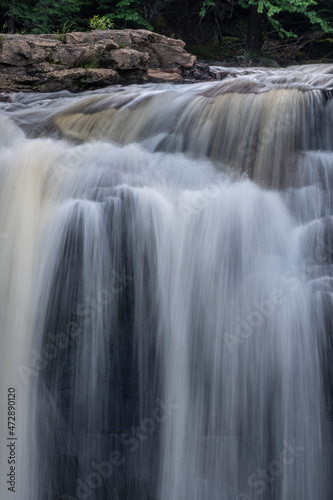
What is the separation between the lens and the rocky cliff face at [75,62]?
6918 mm

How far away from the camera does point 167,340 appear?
9.57 feet

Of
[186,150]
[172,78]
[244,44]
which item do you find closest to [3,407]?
[186,150]

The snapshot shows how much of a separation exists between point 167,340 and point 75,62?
5595 millimetres

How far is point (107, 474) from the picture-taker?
2738 mm

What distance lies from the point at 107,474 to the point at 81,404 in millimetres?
426

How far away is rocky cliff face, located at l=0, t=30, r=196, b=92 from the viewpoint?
6.92m

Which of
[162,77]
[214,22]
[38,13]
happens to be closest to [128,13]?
[38,13]

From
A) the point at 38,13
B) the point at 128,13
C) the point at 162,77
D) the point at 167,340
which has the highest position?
the point at 128,13

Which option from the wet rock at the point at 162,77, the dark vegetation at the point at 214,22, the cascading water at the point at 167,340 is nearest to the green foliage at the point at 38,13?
the dark vegetation at the point at 214,22

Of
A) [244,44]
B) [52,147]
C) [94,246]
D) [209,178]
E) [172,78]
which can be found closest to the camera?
[94,246]

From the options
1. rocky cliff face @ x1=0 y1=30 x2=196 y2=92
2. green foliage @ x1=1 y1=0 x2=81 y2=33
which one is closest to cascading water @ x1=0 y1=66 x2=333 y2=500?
rocky cliff face @ x1=0 y1=30 x2=196 y2=92

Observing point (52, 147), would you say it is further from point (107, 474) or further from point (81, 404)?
point (107, 474)

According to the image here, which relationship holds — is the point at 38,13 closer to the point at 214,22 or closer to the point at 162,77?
the point at 214,22

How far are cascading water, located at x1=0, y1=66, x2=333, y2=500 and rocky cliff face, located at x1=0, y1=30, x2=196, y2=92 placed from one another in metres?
3.91
